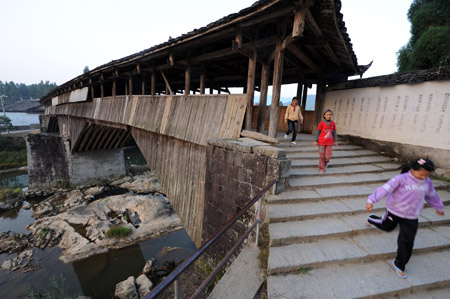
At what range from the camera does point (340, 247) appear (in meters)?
2.81

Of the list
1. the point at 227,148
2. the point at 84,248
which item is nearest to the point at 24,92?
the point at 84,248

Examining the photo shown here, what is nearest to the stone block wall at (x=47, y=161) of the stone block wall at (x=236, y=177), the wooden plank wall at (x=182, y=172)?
the wooden plank wall at (x=182, y=172)

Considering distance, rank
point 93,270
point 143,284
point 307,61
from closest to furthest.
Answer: point 307,61 < point 143,284 < point 93,270

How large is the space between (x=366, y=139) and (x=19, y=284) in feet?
44.6

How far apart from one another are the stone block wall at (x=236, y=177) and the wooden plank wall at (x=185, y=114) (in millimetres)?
841

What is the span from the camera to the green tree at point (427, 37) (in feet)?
29.6

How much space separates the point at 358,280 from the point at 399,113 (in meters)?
5.14

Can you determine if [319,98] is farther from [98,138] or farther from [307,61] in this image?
[98,138]

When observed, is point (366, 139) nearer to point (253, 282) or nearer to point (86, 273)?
point (253, 282)

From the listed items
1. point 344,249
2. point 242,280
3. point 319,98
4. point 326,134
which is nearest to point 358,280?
point 344,249

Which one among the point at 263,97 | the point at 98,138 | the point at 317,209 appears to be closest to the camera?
the point at 317,209

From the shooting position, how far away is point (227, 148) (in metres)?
4.21

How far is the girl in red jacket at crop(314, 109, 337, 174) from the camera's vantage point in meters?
4.22

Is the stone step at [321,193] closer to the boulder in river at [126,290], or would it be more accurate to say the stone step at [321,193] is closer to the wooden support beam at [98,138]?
the boulder in river at [126,290]
